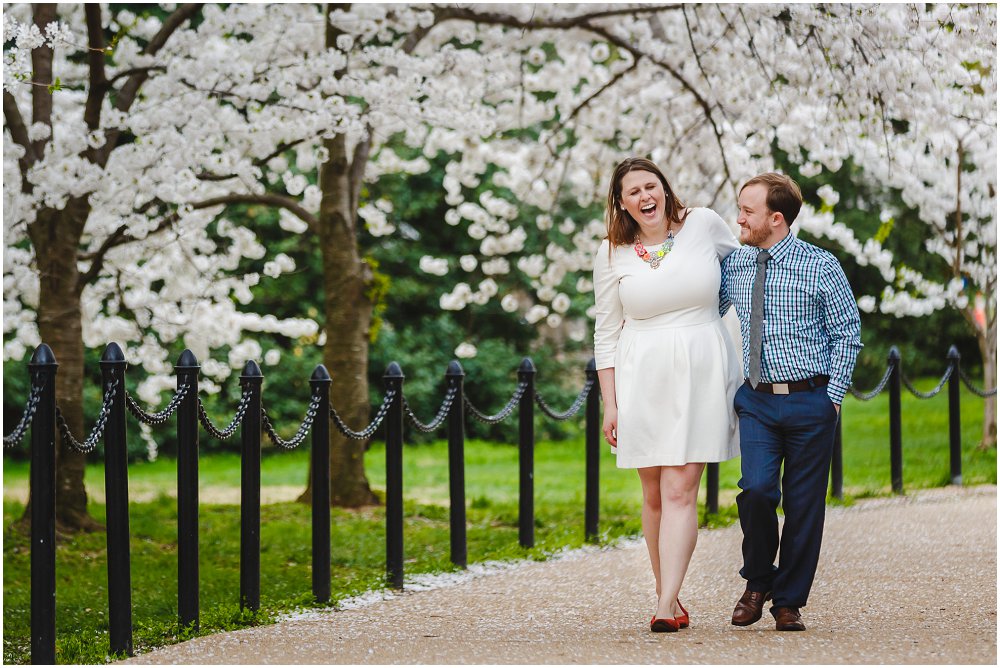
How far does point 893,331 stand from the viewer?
2052 centimetres

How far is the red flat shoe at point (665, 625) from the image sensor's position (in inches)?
185

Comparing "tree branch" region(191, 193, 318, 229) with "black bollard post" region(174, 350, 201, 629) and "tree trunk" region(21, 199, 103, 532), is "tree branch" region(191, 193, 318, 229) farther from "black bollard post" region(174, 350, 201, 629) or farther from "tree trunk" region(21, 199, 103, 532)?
"black bollard post" region(174, 350, 201, 629)

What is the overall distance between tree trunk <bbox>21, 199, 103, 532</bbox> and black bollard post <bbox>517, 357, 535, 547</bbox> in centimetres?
345

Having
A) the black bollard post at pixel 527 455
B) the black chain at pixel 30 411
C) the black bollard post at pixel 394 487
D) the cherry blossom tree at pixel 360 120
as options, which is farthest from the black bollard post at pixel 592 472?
the black chain at pixel 30 411

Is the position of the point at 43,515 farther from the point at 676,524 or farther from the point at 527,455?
the point at 527,455

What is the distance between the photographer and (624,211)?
494 centimetres

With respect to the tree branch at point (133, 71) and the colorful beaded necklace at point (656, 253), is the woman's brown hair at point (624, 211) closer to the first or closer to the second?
the colorful beaded necklace at point (656, 253)

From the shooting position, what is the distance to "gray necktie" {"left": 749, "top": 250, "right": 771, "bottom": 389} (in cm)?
464

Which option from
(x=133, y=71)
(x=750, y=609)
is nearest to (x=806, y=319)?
→ (x=750, y=609)

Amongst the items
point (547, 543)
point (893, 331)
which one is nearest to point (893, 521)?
point (547, 543)

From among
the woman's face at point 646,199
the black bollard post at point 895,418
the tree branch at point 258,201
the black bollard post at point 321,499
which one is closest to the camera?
the woman's face at point 646,199

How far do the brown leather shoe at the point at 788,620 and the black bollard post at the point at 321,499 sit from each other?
2305 mm

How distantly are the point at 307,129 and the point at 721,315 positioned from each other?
4.27 m

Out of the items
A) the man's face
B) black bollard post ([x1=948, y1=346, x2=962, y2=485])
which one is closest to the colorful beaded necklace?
the man's face
